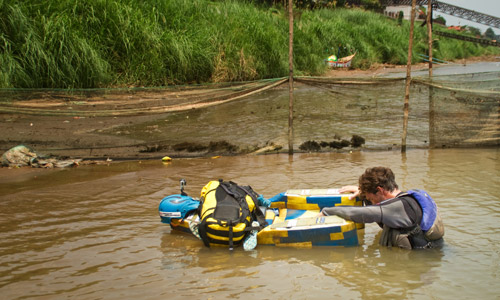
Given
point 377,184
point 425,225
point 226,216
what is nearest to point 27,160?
point 226,216

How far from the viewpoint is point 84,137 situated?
29.4ft

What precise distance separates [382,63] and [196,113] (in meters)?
17.7

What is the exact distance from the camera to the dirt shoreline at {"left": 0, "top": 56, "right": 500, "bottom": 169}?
8.77 m

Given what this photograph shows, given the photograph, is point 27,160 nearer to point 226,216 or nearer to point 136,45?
point 136,45

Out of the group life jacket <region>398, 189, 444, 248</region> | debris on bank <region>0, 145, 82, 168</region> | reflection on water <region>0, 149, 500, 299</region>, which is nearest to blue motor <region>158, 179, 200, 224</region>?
reflection on water <region>0, 149, 500, 299</region>

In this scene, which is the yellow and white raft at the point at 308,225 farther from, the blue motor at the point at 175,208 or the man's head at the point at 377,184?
the man's head at the point at 377,184

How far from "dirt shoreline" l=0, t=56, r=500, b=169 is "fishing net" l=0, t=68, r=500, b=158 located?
0.02 m

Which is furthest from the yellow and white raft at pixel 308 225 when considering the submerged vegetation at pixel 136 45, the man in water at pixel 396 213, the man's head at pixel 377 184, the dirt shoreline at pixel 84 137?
the submerged vegetation at pixel 136 45

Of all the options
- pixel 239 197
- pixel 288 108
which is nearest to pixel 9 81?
pixel 288 108

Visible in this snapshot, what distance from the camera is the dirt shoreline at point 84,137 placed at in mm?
8766

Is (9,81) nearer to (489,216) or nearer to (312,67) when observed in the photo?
(489,216)

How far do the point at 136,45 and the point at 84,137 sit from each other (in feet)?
12.7

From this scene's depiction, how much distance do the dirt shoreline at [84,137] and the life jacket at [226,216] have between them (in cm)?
433

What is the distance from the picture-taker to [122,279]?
4105mm
